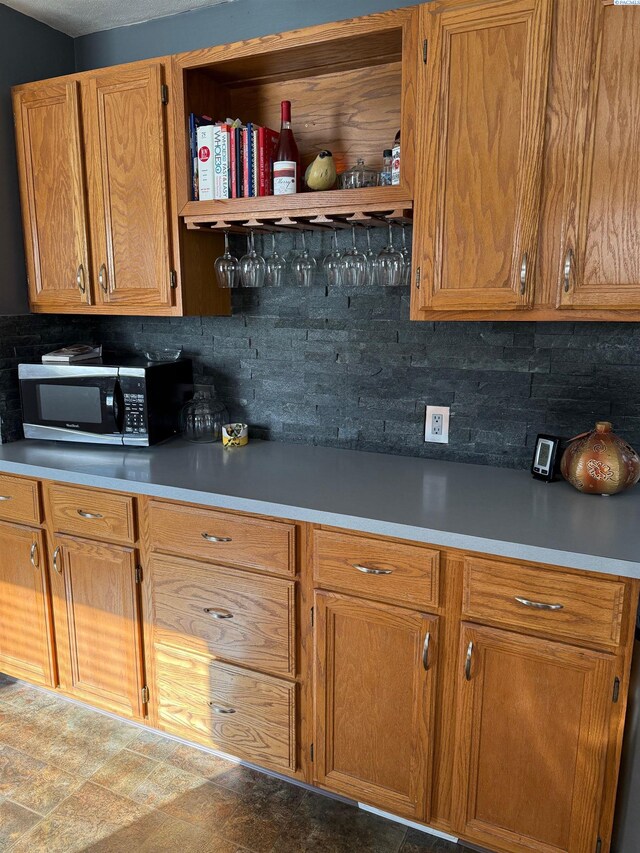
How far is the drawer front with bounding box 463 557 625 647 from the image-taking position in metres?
1.42

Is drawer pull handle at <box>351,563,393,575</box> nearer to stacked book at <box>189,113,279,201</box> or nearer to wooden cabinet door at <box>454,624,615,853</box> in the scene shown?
wooden cabinet door at <box>454,624,615,853</box>

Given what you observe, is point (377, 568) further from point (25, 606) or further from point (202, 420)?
point (25, 606)

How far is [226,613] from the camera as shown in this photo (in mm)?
1907

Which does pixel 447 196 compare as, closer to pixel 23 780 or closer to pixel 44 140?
pixel 44 140

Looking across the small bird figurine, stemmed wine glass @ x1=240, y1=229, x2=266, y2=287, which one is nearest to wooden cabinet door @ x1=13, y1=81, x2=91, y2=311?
stemmed wine glass @ x1=240, y1=229, x2=266, y2=287

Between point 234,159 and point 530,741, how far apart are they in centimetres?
189

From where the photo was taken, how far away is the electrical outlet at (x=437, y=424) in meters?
2.17

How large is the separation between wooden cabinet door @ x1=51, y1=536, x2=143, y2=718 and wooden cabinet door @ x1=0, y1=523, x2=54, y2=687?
6cm

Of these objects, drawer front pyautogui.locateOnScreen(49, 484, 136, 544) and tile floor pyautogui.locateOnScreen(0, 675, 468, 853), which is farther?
drawer front pyautogui.locateOnScreen(49, 484, 136, 544)

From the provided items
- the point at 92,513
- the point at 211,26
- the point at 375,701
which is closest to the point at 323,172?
the point at 211,26

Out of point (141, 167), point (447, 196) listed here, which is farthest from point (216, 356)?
point (447, 196)

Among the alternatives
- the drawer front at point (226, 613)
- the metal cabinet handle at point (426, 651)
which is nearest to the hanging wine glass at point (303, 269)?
the drawer front at point (226, 613)

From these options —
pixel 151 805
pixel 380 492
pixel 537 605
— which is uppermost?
pixel 380 492

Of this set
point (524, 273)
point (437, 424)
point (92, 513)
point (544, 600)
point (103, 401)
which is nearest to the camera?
point (544, 600)
